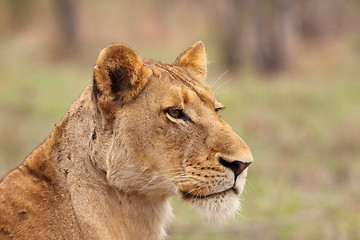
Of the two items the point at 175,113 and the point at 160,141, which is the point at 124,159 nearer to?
the point at 160,141

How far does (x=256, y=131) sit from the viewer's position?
9.45 m

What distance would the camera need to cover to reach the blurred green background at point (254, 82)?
20.0 feet

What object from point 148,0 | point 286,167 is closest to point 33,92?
point 286,167

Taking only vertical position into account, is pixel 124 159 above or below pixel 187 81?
below

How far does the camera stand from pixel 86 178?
2.87 metres

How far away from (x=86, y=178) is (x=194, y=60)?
937 millimetres

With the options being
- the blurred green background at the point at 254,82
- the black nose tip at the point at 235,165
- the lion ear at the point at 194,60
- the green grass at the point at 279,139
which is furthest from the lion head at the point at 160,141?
the green grass at the point at 279,139

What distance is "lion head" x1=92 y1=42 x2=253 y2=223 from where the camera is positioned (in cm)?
284

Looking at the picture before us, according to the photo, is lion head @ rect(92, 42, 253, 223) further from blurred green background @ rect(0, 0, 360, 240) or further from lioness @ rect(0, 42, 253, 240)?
blurred green background @ rect(0, 0, 360, 240)

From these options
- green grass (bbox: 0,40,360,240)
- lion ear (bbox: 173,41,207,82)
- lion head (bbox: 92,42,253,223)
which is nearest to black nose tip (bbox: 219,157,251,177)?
lion head (bbox: 92,42,253,223)

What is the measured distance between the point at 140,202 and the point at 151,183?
5.3 inches

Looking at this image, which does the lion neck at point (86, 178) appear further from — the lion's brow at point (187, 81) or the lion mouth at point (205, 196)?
the lion's brow at point (187, 81)

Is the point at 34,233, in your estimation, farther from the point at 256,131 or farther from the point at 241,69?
the point at 241,69

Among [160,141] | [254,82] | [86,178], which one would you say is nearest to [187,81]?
[160,141]
